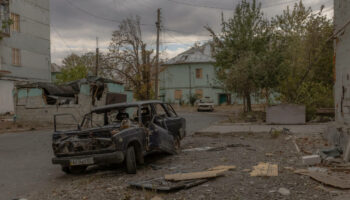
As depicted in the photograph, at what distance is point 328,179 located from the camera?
605 centimetres

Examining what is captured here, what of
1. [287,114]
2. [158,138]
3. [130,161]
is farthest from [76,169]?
[287,114]

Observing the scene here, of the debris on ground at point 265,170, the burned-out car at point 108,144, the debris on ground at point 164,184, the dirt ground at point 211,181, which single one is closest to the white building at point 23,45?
the burned-out car at point 108,144

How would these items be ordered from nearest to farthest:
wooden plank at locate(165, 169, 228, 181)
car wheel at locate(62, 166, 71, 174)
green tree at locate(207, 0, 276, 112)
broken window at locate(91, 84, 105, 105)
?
wooden plank at locate(165, 169, 228, 181) → car wheel at locate(62, 166, 71, 174) → broken window at locate(91, 84, 105, 105) → green tree at locate(207, 0, 276, 112)

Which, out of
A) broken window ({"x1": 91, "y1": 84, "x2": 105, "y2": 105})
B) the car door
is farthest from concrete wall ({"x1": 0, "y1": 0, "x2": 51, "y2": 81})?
the car door

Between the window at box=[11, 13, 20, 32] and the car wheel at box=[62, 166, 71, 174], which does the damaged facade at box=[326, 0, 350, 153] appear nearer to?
the car wheel at box=[62, 166, 71, 174]

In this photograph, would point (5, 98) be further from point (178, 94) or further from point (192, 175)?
point (178, 94)

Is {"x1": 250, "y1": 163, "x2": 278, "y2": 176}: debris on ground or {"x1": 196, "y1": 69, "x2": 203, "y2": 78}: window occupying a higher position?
{"x1": 196, "y1": 69, "x2": 203, "y2": 78}: window

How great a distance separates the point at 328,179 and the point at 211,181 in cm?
199

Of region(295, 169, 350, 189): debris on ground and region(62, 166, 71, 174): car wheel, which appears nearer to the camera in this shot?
region(295, 169, 350, 189): debris on ground

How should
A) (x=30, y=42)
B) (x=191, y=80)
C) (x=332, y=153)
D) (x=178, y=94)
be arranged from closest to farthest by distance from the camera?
(x=332, y=153), (x=30, y=42), (x=191, y=80), (x=178, y=94)

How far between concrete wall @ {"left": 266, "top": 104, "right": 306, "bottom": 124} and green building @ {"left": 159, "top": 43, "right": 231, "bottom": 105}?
35.3 meters

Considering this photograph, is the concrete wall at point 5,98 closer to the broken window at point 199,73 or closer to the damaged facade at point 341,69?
the damaged facade at point 341,69

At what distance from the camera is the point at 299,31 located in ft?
107

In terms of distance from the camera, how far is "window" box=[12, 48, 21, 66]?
102 ft
